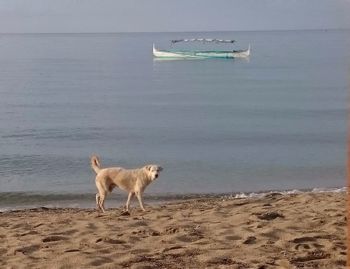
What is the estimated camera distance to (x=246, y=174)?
1859 cm

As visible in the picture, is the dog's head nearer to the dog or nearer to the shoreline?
the dog

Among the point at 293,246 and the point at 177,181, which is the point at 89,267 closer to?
the point at 293,246

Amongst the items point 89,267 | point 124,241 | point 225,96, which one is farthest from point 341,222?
point 225,96

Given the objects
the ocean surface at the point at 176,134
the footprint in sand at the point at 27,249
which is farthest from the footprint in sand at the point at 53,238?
the ocean surface at the point at 176,134

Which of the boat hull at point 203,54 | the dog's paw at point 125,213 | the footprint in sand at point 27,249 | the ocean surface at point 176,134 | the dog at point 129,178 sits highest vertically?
the boat hull at point 203,54

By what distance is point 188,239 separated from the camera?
7.82 meters

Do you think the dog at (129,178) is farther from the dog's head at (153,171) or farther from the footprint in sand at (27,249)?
the footprint in sand at (27,249)

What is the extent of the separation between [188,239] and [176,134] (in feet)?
64.7

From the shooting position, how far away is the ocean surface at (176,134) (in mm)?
17406

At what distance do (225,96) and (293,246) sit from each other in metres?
37.2

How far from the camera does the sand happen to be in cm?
672

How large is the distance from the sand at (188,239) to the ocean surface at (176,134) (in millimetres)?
2332

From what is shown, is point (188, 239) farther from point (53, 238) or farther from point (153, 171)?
point (153, 171)

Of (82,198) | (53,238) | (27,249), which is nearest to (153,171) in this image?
(53,238)
